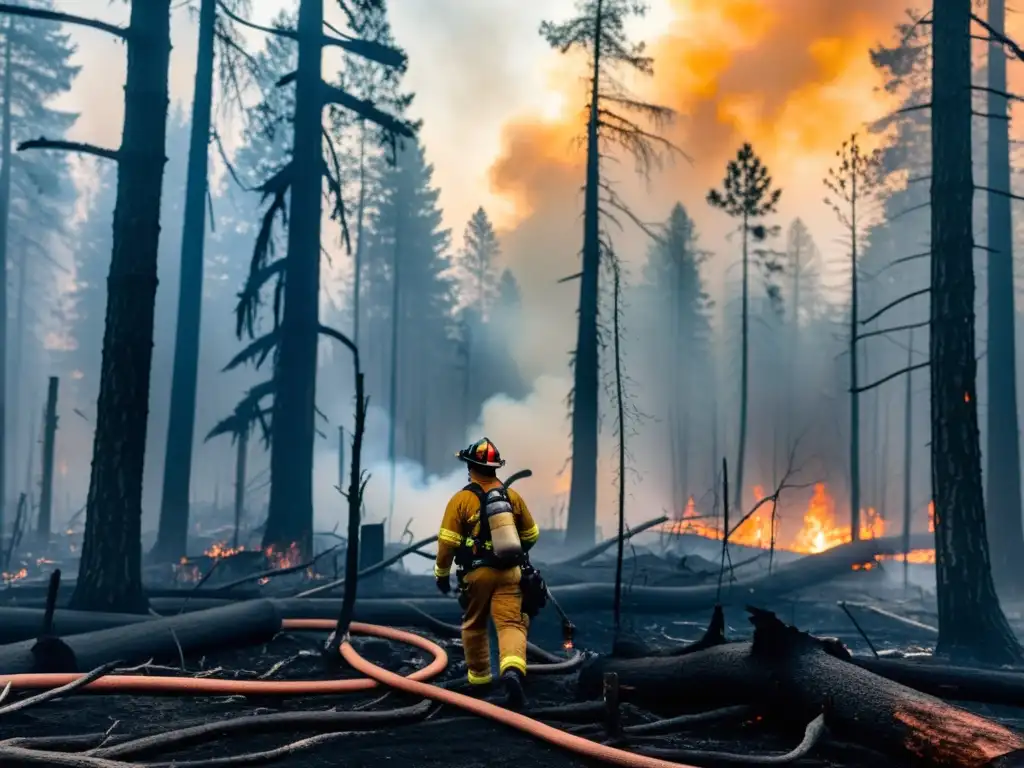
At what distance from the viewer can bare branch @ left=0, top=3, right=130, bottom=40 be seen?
26.7 feet

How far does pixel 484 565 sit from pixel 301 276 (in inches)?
386

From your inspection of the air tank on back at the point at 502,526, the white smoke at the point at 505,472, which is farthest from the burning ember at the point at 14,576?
the white smoke at the point at 505,472

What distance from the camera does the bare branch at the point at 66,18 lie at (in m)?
8.13

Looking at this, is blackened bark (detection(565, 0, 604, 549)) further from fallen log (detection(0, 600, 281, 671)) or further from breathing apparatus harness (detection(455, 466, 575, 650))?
breathing apparatus harness (detection(455, 466, 575, 650))

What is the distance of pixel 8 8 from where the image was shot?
8211 millimetres

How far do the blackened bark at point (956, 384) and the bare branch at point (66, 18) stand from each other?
9.91m

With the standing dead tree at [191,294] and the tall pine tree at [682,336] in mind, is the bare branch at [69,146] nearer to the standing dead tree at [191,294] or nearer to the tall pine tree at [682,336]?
the standing dead tree at [191,294]

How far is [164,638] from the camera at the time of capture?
708 cm

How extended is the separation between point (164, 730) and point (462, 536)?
2.50 meters

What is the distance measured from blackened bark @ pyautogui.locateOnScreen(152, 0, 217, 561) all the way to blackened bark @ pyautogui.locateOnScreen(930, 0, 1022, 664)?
14.1 meters

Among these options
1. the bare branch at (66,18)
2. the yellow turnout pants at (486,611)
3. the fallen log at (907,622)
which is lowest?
the fallen log at (907,622)

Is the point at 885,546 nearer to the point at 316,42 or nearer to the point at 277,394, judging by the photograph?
the point at 277,394

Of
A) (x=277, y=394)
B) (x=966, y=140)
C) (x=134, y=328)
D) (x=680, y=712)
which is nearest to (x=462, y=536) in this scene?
(x=680, y=712)

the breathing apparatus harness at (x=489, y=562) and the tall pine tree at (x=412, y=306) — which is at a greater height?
the tall pine tree at (x=412, y=306)
